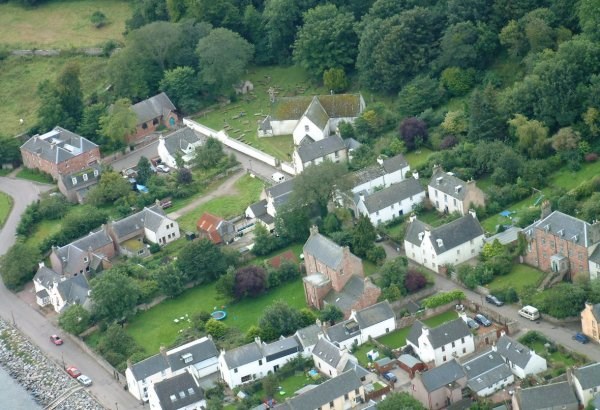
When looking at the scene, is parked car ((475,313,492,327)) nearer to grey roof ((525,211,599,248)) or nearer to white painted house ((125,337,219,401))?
grey roof ((525,211,599,248))

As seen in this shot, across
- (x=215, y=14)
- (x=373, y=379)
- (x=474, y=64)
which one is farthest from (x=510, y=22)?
(x=373, y=379)

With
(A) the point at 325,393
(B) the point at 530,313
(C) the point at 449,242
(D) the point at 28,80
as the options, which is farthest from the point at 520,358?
(D) the point at 28,80

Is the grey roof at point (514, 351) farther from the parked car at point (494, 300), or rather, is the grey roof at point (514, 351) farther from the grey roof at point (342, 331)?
the grey roof at point (342, 331)

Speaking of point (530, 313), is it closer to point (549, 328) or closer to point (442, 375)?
point (549, 328)

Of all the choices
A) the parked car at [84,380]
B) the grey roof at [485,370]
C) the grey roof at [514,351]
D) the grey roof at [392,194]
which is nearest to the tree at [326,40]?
the grey roof at [392,194]

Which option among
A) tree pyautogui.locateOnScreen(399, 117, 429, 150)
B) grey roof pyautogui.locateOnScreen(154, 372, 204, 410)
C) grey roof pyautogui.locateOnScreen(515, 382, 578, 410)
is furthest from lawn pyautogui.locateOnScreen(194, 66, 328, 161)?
grey roof pyautogui.locateOnScreen(515, 382, 578, 410)

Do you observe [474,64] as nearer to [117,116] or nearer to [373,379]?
[117,116]

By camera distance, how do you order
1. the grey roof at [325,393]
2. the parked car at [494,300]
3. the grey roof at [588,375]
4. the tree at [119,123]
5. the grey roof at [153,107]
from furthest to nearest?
the grey roof at [153,107]
the tree at [119,123]
the parked car at [494,300]
the grey roof at [325,393]
the grey roof at [588,375]
